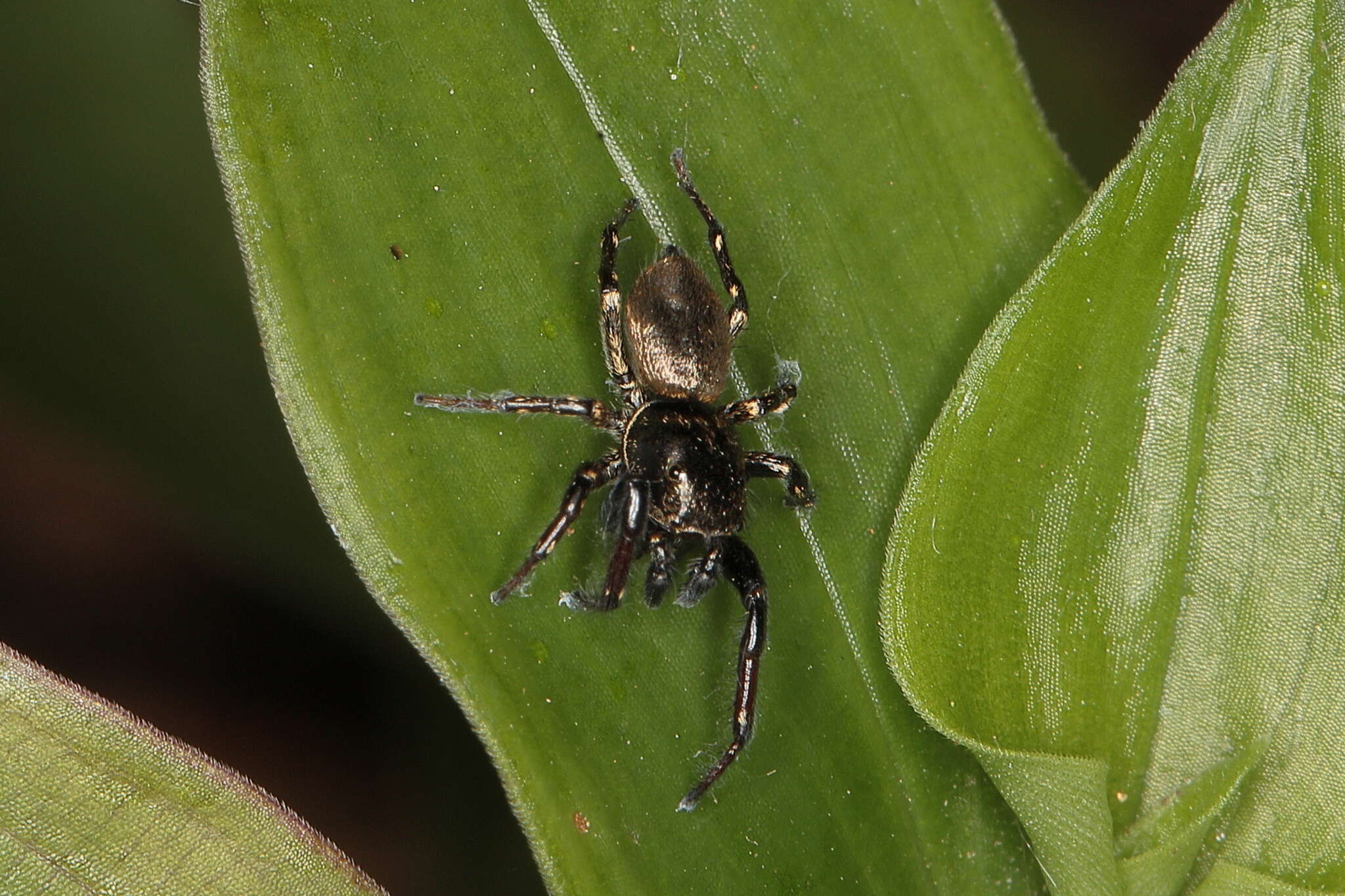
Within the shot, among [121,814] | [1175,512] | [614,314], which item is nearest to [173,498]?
[121,814]

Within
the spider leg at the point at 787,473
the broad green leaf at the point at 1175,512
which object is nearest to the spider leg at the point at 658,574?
the spider leg at the point at 787,473

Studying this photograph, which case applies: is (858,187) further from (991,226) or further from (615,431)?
(615,431)

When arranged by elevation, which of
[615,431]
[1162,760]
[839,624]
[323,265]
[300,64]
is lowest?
[1162,760]

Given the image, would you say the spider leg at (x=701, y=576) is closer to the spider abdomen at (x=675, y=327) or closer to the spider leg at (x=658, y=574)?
the spider leg at (x=658, y=574)

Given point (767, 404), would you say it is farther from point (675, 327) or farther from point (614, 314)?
point (614, 314)

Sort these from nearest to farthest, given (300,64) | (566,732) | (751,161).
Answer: (300,64), (566,732), (751,161)

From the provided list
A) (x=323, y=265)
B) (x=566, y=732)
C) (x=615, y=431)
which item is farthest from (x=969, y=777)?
(x=323, y=265)
